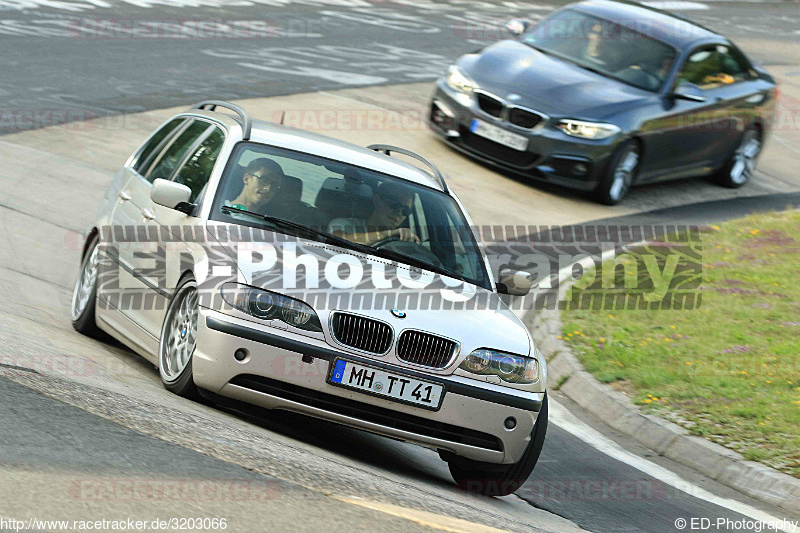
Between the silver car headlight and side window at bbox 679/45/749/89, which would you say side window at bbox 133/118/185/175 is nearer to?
the silver car headlight

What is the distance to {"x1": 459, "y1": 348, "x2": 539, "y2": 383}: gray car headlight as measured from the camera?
20.2ft

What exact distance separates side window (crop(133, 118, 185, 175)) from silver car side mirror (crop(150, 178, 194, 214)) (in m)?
1.26

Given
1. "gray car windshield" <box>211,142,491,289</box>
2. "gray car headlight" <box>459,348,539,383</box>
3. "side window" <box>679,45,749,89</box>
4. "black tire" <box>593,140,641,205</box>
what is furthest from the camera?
"side window" <box>679,45,749,89</box>

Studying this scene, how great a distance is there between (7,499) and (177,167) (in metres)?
3.88

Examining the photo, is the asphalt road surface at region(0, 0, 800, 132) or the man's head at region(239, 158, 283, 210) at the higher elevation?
the man's head at region(239, 158, 283, 210)

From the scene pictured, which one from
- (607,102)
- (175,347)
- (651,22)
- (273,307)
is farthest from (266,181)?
(651,22)

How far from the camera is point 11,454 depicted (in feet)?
14.9

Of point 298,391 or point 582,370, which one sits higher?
point 298,391

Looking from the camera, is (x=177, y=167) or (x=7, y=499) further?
(x=177, y=167)

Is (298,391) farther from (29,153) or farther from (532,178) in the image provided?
(532,178)

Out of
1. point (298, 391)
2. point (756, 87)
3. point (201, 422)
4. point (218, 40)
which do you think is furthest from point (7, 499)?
point (218, 40)

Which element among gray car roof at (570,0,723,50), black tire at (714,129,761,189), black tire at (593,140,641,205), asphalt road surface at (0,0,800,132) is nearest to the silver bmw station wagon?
black tire at (593,140,641,205)

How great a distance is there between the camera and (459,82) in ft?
49.9

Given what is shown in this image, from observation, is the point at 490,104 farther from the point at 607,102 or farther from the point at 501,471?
the point at 501,471
